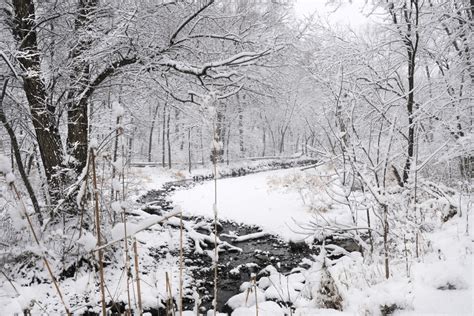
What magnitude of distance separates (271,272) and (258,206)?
5.60 m

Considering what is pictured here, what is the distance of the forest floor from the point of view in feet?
7.90

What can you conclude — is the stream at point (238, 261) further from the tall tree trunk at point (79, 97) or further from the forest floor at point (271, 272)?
the tall tree trunk at point (79, 97)

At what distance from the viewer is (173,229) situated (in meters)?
8.60

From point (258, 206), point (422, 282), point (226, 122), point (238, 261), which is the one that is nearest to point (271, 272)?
point (238, 261)

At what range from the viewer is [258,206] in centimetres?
1166

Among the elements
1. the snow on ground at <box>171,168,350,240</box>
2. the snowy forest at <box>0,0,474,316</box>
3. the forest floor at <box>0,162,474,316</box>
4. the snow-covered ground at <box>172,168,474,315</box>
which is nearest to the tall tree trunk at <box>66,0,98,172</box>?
the snowy forest at <box>0,0,474,316</box>

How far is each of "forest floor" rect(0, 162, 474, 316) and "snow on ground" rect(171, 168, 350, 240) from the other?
5cm

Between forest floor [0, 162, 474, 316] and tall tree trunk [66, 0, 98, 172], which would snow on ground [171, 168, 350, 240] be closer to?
forest floor [0, 162, 474, 316]

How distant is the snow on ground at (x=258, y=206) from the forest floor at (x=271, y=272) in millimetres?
46

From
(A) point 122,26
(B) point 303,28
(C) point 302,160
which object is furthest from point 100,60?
(C) point 302,160

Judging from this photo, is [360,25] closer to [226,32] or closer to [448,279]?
[226,32]

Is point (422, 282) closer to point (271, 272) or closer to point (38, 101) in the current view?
point (271, 272)

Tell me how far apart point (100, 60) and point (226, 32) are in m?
2.46

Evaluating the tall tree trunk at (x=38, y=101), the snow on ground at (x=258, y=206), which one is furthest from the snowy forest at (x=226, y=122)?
the snow on ground at (x=258, y=206)
